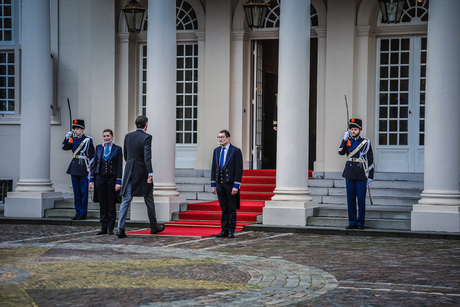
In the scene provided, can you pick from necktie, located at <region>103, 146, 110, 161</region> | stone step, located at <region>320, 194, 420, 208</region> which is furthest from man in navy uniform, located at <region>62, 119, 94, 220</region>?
stone step, located at <region>320, 194, 420, 208</region>

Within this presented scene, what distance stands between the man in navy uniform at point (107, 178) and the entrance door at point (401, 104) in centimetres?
703

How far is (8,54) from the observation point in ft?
67.1

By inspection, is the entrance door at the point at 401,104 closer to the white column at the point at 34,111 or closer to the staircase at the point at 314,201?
the staircase at the point at 314,201

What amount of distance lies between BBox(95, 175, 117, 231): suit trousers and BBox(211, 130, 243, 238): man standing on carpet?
5.76ft

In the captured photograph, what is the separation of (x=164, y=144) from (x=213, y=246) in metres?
4.12

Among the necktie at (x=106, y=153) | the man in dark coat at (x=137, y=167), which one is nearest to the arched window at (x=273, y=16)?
the man in dark coat at (x=137, y=167)

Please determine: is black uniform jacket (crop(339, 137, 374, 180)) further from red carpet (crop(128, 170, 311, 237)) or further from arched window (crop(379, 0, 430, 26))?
arched window (crop(379, 0, 430, 26))

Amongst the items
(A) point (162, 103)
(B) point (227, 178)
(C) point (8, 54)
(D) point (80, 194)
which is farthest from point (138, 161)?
(C) point (8, 54)

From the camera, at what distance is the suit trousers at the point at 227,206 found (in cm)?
1332

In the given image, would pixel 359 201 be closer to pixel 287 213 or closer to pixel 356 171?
pixel 356 171

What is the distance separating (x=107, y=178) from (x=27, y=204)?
11.9ft

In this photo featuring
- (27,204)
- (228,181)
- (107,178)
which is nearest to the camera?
(228,181)

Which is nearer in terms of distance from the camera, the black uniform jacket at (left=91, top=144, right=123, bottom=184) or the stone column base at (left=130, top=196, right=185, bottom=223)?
the black uniform jacket at (left=91, top=144, right=123, bottom=184)

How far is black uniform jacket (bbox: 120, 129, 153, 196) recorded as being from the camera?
1323cm
